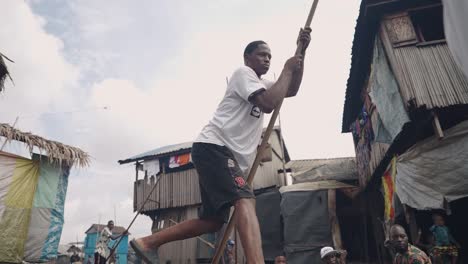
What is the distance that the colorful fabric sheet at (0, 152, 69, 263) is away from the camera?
24.4ft

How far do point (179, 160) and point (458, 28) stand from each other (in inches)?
638

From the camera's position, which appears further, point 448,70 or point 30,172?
point 30,172

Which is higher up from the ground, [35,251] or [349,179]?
[349,179]

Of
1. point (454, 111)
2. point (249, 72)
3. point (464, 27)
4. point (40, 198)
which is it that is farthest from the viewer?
point (40, 198)

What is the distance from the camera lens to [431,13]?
7.69 m

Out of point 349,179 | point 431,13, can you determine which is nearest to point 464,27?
point 431,13

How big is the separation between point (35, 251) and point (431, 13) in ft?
36.4

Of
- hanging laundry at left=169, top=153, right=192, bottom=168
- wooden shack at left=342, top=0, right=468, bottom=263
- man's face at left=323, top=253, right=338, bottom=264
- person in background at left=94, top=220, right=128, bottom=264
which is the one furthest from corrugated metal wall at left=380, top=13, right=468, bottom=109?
hanging laundry at left=169, top=153, right=192, bottom=168

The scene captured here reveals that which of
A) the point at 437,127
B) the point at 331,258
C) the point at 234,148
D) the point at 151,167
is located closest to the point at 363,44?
the point at 437,127

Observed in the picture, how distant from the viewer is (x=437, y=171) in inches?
235

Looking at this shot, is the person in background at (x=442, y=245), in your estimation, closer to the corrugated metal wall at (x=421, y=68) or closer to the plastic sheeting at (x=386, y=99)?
the plastic sheeting at (x=386, y=99)

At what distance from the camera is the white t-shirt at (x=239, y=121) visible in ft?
7.23

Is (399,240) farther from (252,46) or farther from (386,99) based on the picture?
(252,46)

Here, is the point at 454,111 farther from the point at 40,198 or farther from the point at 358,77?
the point at 40,198
